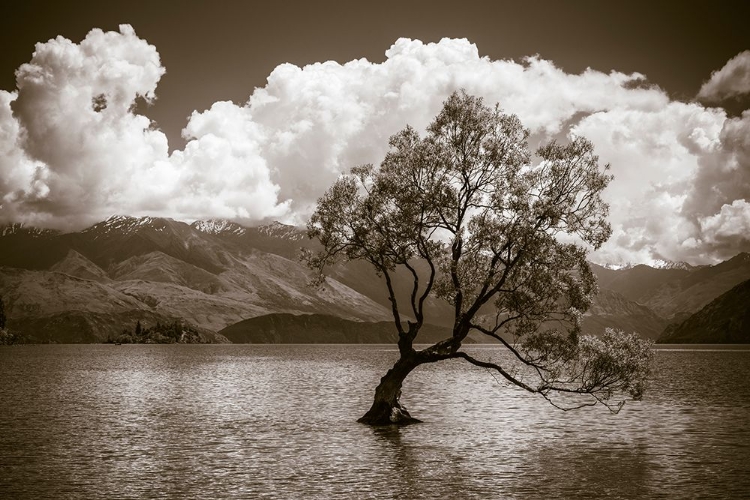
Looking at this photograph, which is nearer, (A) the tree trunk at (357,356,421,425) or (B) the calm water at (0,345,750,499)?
(B) the calm water at (0,345,750,499)

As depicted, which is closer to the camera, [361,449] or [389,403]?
[361,449]

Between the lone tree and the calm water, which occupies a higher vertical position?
the lone tree

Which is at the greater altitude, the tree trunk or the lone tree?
the lone tree

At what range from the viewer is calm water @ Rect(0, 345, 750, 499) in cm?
3641

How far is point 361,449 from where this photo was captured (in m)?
48.9

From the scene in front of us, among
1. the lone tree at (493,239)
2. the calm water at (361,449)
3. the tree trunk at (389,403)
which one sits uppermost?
the lone tree at (493,239)

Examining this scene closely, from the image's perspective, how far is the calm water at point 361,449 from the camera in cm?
3641

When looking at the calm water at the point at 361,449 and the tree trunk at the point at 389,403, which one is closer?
the calm water at the point at 361,449

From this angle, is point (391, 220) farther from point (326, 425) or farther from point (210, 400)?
point (210, 400)

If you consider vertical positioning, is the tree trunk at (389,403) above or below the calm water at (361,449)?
above

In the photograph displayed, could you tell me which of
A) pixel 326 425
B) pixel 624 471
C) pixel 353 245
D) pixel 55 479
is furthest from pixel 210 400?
pixel 624 471

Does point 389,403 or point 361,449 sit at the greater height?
point 389,403

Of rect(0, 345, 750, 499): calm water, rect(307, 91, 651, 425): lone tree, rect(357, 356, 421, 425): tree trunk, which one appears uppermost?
rect(307, 91, 651, 425): lone tree

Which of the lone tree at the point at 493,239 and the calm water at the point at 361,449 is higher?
the lone tree at the point at 493,239
